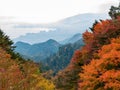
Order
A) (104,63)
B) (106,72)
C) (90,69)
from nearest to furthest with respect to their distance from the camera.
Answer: (106,72), (104,63), (90,69)

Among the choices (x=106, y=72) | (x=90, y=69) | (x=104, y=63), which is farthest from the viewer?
(x=90, y=69)

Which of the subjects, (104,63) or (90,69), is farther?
(90,69)

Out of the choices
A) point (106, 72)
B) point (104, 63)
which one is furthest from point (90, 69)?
point (106, 72)

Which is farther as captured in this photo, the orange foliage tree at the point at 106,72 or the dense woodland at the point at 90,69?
the orange foliage tree at the point at 106,72

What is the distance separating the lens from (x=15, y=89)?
55.1ft

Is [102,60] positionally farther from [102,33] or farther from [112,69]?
[102,33]

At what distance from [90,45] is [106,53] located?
668 inches

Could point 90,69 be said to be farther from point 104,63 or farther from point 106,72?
point 106,72

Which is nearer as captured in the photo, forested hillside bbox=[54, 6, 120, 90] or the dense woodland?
the dense woodland

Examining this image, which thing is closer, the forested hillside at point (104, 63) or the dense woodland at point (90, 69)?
the dense woodland at point (90, 69)

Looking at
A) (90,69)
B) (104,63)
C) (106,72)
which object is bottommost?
(106,72)

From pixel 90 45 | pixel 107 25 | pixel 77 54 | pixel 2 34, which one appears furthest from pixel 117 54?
pixel 2 34

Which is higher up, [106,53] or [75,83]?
[106,53]

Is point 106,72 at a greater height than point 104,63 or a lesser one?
lesser
